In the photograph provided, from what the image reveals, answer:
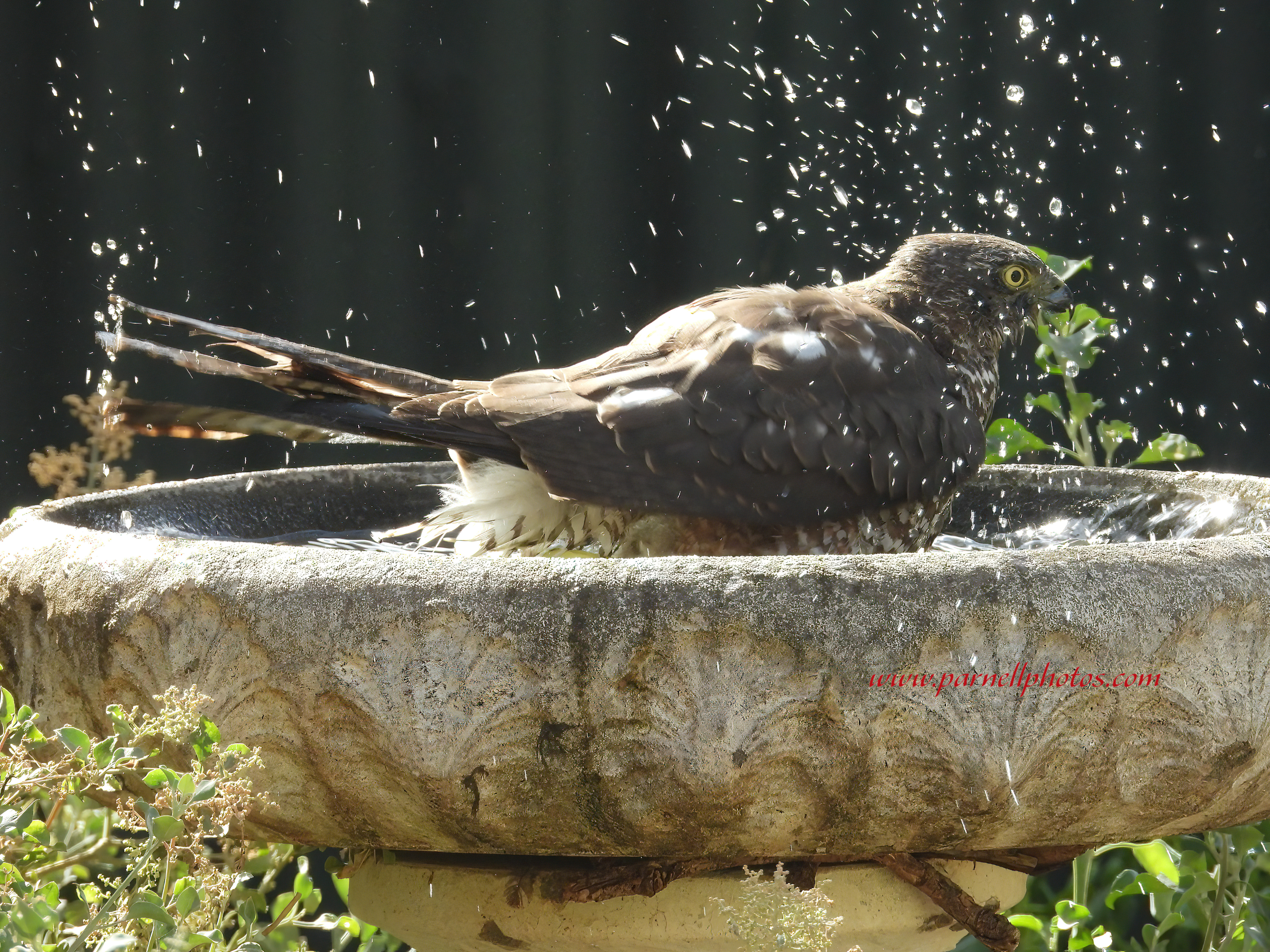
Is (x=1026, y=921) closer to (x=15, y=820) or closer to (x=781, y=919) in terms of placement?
(x=781, y=919)

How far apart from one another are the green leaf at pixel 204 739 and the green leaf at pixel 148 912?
12 cm

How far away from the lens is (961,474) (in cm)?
202

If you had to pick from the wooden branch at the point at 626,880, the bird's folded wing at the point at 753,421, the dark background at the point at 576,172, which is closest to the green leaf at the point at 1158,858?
the bird's folded wing at the point at 753,421

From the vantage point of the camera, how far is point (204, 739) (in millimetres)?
1070

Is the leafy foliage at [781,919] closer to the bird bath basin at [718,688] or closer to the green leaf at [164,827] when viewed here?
the bird bath basin at [718,688]

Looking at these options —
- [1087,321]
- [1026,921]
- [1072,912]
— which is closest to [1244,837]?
[1072,912]

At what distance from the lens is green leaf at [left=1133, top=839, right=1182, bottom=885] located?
71.6 inches

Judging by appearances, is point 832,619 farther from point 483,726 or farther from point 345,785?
point 345,785

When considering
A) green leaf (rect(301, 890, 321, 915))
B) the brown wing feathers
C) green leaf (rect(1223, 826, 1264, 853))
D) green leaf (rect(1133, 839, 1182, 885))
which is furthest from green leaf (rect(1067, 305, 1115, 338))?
green leaf (rect(301, 890, 321, 915))

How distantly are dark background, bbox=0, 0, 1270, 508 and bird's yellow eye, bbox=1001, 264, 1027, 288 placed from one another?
138 cm

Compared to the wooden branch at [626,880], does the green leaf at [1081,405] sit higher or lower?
higher

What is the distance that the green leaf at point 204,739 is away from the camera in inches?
39.5

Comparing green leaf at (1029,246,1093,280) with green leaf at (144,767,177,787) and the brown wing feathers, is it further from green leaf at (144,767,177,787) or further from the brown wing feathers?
green leaf at (144,767,177,787)

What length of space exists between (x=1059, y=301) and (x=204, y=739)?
1.93 metres
